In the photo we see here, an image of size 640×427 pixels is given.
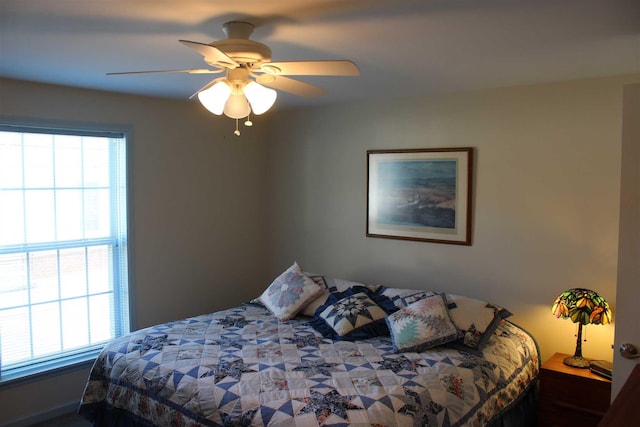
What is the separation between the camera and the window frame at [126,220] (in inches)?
128

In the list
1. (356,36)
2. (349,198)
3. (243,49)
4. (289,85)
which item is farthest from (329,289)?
(243,49)

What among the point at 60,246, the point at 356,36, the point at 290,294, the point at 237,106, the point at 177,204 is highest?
the point at 356,36

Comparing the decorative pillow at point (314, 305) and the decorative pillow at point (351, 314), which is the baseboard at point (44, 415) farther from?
the decorative pillow at point (351, 314)

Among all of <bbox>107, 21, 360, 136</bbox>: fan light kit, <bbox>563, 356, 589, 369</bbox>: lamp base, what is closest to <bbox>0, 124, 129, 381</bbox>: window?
<bbox>107, 21, 360, 136</bbox>: fan light kit

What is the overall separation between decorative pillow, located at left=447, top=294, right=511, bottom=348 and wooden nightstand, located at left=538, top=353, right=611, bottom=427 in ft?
1.21

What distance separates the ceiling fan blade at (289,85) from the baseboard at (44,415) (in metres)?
2.75

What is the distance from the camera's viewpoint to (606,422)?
0.87m

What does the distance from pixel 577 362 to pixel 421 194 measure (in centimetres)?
150

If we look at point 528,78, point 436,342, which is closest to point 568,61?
point 528,78

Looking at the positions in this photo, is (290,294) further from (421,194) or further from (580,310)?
(580,310)

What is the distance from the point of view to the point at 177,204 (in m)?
4.07

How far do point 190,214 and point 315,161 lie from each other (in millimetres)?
1157

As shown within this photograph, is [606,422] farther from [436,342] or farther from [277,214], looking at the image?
[277,214]

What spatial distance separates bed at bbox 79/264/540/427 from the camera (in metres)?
2.29
